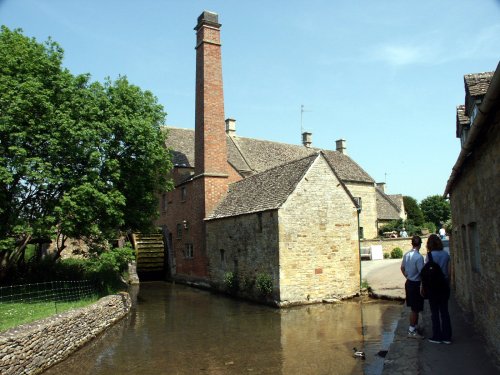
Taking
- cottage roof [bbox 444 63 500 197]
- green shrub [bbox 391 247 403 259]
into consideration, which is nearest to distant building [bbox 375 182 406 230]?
green shrub [bbox 391 247 403 259]

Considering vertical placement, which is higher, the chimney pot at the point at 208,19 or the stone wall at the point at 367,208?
the chimney pot at the point at 208,19

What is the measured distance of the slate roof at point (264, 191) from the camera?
1729cm

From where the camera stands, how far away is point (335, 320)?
13328mm

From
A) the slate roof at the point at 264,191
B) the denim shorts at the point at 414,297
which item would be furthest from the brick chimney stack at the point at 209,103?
the denim shorts at the point at 414,297

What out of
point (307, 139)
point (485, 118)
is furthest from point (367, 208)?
point (485, 118)

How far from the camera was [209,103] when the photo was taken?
77.3 feet

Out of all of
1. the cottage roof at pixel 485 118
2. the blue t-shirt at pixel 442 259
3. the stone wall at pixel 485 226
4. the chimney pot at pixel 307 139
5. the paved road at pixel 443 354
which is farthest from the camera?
the chimney pot at pixel 307 139

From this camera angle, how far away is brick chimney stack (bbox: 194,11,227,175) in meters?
23.3

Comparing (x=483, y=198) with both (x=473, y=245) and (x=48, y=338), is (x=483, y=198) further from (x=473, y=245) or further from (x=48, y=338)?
(x=48, y=338)

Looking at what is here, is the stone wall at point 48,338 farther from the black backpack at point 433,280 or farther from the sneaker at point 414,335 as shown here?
the black backpack at point 433,280

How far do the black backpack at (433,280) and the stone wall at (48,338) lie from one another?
25.6 feet

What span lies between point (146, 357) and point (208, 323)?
13.0 feet

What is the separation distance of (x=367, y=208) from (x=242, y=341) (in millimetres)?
27888

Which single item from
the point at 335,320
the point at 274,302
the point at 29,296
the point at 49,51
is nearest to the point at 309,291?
the point at 274,302
